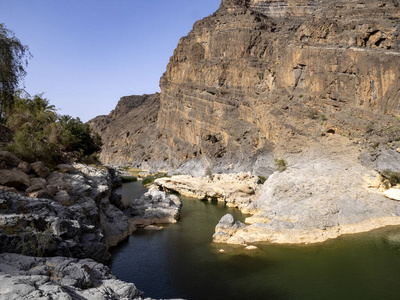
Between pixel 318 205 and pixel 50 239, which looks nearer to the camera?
pixel 50 239

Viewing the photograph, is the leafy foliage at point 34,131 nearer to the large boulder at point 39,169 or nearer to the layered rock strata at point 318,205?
the large boulder at point 39,169

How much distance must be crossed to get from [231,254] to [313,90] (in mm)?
38638

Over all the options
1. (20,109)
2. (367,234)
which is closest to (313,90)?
(367,234)

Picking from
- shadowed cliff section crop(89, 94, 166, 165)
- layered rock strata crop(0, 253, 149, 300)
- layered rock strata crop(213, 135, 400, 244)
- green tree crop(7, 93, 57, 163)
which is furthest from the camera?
shadowed cliff section crop(89, 94, 166, 165)

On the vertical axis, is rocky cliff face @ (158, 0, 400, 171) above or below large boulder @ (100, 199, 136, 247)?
above

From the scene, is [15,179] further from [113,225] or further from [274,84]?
[274,84]

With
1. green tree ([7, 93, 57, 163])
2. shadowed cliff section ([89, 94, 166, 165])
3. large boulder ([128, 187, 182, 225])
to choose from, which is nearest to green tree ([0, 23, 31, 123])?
green tree ([7, 93, 57, 163])

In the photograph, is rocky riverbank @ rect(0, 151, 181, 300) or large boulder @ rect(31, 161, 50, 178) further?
large boulder @ rect(31, 161, 50, 178)

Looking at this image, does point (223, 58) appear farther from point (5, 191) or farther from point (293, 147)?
point (5, 191)

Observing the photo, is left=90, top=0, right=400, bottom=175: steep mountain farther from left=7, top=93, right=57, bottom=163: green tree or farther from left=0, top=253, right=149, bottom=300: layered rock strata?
left=0, top=253, right=149, bottom=300: layered rock strata

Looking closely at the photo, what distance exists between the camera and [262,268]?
78.8ft

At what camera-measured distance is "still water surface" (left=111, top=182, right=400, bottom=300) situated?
20.7 metres

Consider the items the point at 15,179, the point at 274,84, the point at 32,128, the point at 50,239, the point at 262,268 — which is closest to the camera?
the point at 50,239

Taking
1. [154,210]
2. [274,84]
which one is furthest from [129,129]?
[154,210]
